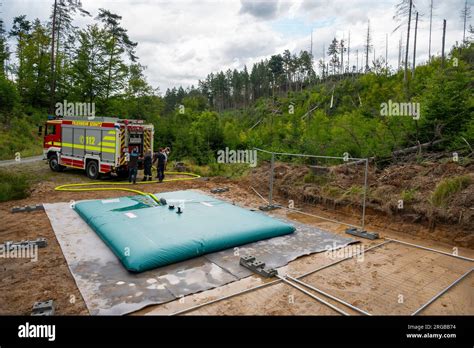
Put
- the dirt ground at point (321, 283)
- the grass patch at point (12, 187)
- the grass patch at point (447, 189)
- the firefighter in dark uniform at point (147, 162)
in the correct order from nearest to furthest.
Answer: the dirt ground at point (321, 283) < the grass patch at point (447, 189) < the grass patch at point (12, 187) < the firefighter in dark uniform at point (147, 162)

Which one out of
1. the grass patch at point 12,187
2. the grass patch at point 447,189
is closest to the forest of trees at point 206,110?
the grass patch at point 447,189

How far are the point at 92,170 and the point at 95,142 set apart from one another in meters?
1.46

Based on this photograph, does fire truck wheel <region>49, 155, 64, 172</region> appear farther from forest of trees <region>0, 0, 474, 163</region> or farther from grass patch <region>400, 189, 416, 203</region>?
grass patch <region>400, 189, 416, 203</region>

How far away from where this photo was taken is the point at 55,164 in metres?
15.9

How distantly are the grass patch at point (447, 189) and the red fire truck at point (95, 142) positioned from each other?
11.3 m

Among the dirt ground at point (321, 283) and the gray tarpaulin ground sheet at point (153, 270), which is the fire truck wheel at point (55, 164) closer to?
the dirt ground at point (321, 283)

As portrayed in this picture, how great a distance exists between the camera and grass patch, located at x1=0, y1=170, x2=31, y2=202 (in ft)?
34.3

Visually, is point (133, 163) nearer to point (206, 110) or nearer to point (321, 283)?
point (321, 283)

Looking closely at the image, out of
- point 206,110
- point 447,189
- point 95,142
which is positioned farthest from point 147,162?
point 206,110

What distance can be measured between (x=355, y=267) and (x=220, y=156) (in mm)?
15603

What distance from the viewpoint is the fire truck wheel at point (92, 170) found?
14.2 meters

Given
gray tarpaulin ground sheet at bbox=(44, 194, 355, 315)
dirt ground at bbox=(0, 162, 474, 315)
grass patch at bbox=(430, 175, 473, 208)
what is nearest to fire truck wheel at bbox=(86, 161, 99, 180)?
dirt ground at bbox=(0, 162, 474, 315)

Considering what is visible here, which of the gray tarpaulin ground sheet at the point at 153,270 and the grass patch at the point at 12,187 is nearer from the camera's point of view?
the gray tarpaulin ground sheet at the point at 153,270
